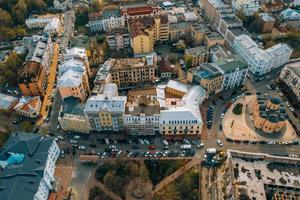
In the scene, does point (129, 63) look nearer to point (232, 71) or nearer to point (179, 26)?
point (179, 26)

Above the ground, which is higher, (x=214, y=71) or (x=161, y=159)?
(x=214, y=71)

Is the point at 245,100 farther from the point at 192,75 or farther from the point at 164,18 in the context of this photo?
the point at 164,18

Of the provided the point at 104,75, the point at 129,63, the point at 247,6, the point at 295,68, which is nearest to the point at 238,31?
the point at 247,6

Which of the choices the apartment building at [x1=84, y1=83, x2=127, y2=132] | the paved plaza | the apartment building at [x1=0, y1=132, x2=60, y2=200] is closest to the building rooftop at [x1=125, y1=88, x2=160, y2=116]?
the apartment building at [x1=84, y1=83, x2=127, y2=132]

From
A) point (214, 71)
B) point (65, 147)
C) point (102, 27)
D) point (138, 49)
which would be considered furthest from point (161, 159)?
point (102, 27)

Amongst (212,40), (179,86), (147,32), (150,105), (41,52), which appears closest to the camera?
(150,105)

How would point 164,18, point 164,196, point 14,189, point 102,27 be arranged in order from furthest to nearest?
point 102,27 < point 164,18 < point 164,196 < point 14,189
